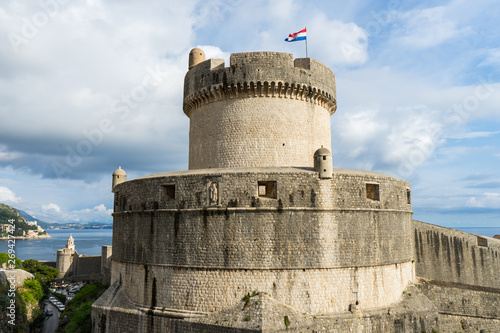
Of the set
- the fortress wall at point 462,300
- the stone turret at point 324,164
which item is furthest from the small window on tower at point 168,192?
the fortress wall at point 462,300

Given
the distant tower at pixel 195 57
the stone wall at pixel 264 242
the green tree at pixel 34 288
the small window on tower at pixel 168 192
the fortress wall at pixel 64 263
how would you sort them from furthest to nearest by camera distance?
the fortress wall at pixel 64 263
the green tree at pixel 34 288
the distant tower at pixel 195 57
the small window on tower at pixel 168 192
the stone wall at pixel 264 242

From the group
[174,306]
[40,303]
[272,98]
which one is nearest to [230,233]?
[174,306]

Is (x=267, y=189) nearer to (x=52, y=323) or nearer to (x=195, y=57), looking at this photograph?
(x=195, y=57)

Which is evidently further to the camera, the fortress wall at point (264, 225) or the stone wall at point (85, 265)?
the stone wall at point (85, 265)

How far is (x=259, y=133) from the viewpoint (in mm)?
15461

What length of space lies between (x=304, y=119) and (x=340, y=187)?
14.9 ft

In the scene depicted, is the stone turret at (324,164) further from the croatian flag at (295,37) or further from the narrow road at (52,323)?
the narrow road at (52,323)

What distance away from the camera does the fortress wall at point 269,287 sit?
11758 mm

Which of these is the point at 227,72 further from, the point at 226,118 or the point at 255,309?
the point at 255,309

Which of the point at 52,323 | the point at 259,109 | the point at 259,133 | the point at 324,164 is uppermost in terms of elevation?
the point at 259,109

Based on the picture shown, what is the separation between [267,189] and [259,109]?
4.34 metres

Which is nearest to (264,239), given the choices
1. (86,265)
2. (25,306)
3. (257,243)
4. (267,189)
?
(257,243)

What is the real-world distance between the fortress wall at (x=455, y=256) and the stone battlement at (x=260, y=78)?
948cm

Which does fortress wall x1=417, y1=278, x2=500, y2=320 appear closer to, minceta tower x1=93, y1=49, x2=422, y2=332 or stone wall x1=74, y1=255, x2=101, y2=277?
minceta tower x1=93, y1=49, x2=422, y2=332
